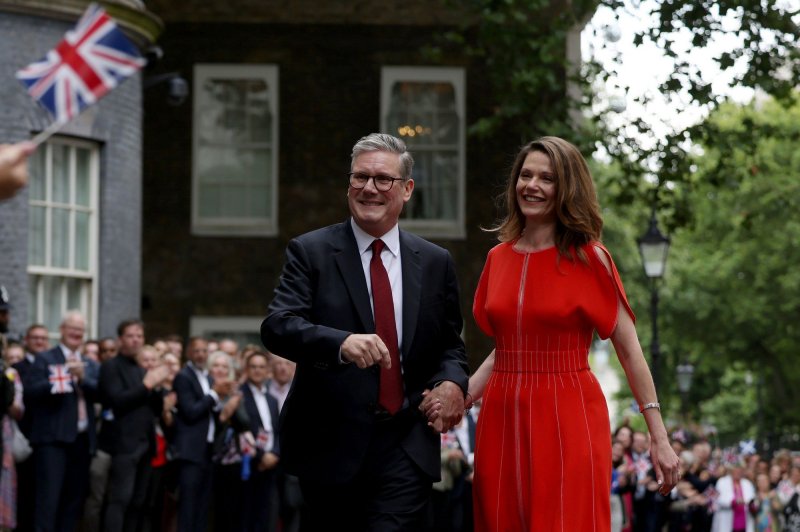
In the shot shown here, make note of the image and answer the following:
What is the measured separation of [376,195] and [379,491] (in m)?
1.26

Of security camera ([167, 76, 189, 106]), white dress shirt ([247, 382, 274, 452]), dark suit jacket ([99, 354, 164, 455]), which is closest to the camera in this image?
dark suit jacket ([99, 354, 164, 455])

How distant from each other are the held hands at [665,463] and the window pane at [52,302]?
13846mm

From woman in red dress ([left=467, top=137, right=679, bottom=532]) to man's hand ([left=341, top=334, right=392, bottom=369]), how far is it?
828 millimetres

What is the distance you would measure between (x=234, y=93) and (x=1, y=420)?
56.3 ft

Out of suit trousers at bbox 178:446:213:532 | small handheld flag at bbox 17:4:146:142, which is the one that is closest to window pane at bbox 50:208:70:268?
suit trousers at bbox 178:446:213:532

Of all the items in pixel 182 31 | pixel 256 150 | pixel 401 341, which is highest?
pixel 182 31

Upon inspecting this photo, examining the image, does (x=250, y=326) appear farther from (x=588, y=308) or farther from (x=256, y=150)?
(x=588, y=308)

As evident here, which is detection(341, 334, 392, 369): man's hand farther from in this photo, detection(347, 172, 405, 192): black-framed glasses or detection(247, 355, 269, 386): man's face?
detection(247, 355, 269, 386): man's face

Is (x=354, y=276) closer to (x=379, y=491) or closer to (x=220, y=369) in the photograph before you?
(x=379, y=491)

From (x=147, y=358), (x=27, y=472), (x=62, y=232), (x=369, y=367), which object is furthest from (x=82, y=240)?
(x=369, y=367)

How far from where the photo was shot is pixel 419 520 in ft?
24.0

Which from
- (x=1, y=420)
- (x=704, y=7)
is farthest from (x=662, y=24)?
(x=1, y=420)

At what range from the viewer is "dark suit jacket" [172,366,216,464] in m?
16.3

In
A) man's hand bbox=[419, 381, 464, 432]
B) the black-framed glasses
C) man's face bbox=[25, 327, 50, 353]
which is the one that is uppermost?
the black-framed glasses
